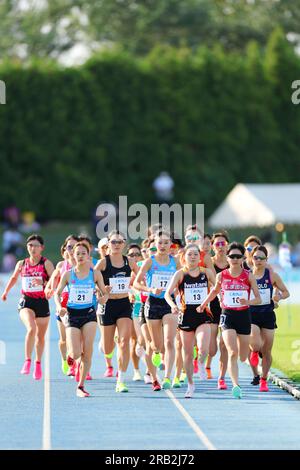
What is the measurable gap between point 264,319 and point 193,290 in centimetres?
101

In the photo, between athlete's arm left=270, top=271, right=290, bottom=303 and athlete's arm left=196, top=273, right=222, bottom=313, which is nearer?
athlete's arm left=196, top=273, right=222, bottom=313

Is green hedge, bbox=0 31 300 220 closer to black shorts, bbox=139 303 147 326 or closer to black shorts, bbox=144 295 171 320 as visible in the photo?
black shorts, bbox=139 303 147 326

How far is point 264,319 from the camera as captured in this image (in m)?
17.2

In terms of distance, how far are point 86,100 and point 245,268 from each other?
1946 inches

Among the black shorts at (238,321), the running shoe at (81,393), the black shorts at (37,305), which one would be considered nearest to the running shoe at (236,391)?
the black shorts at (238,321)

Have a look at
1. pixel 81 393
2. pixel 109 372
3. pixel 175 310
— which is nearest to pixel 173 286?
pixel 175 310

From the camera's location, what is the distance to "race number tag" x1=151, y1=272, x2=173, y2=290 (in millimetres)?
17203

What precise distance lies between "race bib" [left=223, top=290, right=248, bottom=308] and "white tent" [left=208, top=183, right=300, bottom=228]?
42739 mm

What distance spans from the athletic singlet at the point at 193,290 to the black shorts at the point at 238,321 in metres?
0.47

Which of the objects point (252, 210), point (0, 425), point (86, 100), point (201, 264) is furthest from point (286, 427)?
point (86, 100)

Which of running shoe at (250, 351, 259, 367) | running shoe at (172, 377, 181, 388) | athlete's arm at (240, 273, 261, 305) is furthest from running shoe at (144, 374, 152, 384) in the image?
athlete's arm at (240, 273, 261, 305)

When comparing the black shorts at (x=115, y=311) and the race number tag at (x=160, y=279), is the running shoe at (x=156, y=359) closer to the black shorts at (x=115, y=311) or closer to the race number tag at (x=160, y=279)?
the black shorts at (x=115, y=311)

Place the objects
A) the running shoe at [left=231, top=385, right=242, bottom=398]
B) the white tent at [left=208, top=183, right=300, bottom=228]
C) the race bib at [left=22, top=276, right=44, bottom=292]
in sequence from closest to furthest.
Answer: the running shoe at [left=231, top=385, right=242, bottom=398] → the race bib at [left=22, top=276, right=44, bottom=292] → the white tent at [left=208, top=183, right=300, bottom=228]

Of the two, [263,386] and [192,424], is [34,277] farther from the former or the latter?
[192,424]
